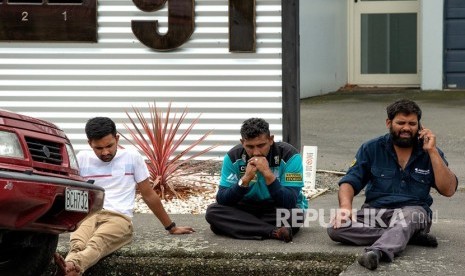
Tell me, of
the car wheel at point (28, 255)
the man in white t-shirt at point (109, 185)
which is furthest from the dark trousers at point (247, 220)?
the car wheel at point (28, 255)

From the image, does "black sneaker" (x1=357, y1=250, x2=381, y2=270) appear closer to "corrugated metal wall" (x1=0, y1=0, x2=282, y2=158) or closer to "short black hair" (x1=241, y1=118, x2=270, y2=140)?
"short black hair" (x1=241, y1=118, x2=270, y2=140)

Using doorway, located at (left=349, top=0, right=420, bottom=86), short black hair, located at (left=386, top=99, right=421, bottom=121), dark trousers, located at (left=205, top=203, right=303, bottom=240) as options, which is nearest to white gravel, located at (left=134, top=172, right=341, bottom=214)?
dark trousers, located at (left=205, top=203, right=303, bottom=240)

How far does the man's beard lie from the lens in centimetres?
784

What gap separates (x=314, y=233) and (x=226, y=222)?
2.34 feet

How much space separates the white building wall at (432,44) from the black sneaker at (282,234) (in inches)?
487

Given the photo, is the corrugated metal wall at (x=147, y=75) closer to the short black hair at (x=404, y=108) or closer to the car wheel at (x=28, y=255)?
the short black hair at (x=404, y=108)

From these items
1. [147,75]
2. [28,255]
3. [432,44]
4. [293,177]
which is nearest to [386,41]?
[432,44]

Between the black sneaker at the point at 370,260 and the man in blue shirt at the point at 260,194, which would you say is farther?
the man in blue shirt at the point at 260,194

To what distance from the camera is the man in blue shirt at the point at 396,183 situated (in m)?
7.78

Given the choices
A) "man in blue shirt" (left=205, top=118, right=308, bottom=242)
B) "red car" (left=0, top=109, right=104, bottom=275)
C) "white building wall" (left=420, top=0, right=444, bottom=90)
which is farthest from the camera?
"white building wall" (left=420, top=0, right=444, bottom=90)

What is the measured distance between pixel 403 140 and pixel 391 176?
29 cm

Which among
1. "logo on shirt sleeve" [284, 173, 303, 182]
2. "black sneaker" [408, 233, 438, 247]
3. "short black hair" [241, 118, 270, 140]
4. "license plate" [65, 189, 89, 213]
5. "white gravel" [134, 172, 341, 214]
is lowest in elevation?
"white gravel" [134, 172, 341, 214]

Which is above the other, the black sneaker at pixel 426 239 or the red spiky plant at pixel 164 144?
the red spiky plant at pixel 164 144

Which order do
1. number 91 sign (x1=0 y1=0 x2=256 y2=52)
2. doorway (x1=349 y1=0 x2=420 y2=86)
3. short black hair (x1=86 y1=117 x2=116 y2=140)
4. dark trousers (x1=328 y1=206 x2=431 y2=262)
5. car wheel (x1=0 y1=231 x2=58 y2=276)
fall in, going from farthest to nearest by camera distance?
doorway (x1=349 y1=0 x2=420 y2=86)
number 91 sign (x1=0 y1=0 x2=256 y2=52)
short black hair (x1=86 y1=117 x2=116 y2=140)
dark trousers (x1=328 y1=206 x2=431 y2=262)
car wheel (x1=0 y1=231 x2=58 y2=276)
